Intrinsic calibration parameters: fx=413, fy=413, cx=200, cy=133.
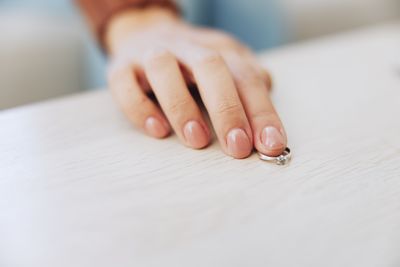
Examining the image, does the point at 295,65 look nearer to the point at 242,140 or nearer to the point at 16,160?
the point at 242,140

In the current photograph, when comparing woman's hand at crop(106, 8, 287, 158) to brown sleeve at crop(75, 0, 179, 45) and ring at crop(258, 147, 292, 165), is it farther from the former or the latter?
brown sleeve at crop(75, 0, 179, 45)

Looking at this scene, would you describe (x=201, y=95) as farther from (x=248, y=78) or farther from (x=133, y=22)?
(x=133, y=22)

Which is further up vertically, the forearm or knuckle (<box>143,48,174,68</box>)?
knuckle (<box>143,48,174,68</box>)

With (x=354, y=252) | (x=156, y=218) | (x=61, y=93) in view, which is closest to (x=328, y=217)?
(x=354, y=252)

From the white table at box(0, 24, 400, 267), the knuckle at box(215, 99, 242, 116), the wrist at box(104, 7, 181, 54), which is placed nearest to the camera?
the white table at box(0, 24, 400, 267)

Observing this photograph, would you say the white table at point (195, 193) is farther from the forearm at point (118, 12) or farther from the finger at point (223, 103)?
the forearm at point (118, 12)

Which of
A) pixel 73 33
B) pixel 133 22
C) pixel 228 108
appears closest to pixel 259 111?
pixel 228 108

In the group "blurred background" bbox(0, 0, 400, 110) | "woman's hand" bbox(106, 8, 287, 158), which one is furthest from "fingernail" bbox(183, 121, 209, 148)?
"blurred background" bbox(0, 0, 400, 110)
